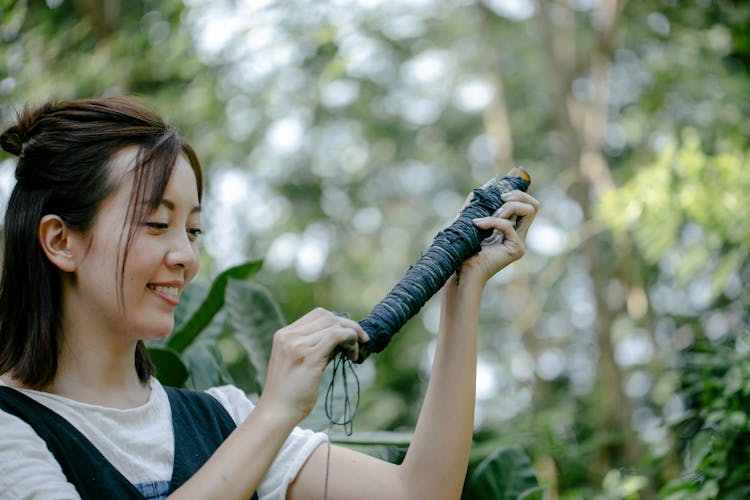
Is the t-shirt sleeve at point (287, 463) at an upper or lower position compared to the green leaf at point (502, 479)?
lower

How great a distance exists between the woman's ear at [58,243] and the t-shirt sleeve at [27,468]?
0.24 meters

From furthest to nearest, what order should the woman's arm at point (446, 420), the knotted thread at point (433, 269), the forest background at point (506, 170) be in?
the forest background at point (506, 170) < the woman's arm at point (446, 420) < the knotted thread at point (433, 269)

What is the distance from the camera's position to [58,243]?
1.24 m

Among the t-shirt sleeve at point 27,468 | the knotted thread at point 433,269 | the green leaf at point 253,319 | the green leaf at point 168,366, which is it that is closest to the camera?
the t-shirt sleeve at point 27,468

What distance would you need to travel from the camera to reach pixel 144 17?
4.04m

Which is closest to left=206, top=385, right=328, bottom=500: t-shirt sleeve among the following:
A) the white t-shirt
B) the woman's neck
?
the white t-shirt

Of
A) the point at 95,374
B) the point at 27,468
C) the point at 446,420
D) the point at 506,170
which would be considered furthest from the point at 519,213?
the point at 506,170

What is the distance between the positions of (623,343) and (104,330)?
5.20m

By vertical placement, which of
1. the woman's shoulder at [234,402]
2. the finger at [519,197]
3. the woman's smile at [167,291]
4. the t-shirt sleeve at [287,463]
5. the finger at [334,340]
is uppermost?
the finger at [519,197]

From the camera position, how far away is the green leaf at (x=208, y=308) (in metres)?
2.09

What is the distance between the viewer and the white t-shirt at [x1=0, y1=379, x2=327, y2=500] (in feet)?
3.47

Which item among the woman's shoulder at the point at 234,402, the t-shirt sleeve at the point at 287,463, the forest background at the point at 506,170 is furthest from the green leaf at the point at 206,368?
the t-shirt sleeve at the point at 287,463

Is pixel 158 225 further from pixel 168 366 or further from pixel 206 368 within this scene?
pixel 206 368

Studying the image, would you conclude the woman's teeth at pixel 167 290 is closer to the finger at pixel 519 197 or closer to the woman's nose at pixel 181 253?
the woman's nose at pixel 181 253
